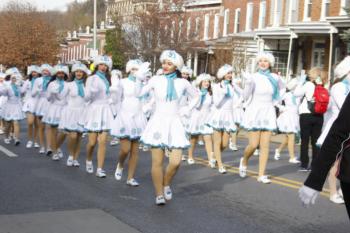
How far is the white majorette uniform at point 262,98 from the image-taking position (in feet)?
36.0

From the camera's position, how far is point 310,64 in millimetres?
31656

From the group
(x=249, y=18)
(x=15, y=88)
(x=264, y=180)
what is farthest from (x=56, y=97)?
(x=249, y=18)

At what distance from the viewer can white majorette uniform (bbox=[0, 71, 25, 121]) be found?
16.3m

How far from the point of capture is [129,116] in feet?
33.8

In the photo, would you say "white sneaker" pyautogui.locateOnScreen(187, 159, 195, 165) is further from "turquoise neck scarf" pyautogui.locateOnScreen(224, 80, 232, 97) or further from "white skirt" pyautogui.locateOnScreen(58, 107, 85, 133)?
"white skirt" pyautogui.locateOnScreen(58, 107, 85, 133)

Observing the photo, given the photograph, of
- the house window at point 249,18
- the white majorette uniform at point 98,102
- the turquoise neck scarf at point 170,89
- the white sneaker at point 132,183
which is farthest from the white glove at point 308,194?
the house window at point 249,18

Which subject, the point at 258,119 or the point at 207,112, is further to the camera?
the point at 207,112

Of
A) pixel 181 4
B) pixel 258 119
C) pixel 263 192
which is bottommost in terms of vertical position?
pixel 263 192

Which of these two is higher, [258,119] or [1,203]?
[258,119]

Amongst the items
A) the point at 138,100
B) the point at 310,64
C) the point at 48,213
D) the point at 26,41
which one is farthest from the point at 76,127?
the point at 26,41

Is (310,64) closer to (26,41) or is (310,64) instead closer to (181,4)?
(181,4)

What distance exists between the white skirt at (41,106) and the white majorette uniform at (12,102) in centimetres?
145

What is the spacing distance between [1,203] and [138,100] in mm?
2832

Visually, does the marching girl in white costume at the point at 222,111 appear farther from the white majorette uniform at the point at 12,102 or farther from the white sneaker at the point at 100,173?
the white majorette uniform at the point at 12,102
